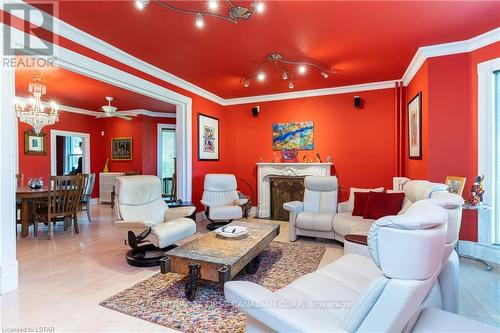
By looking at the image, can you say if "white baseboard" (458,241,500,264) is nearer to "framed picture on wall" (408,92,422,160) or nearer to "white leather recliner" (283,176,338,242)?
"framed picture on wall" (408,92,422,160)

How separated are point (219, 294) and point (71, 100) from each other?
19.6ft

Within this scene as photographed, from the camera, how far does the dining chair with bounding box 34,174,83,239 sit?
422 cm

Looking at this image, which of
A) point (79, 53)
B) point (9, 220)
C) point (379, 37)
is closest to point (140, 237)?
point (9, 220)

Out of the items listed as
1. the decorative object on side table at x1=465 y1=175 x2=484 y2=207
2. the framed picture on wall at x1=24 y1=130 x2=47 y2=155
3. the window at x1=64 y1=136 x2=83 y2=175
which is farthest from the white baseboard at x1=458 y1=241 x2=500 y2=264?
the window at x1=64 y1=136 x2=83 y2=175

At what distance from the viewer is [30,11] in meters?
2.52

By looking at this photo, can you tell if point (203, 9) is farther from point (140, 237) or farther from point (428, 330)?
point (428, 330)

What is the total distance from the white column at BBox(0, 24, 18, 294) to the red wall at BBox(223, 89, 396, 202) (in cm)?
405

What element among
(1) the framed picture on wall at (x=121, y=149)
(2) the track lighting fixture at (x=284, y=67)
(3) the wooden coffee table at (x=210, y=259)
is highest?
(2) the track lighting fixture at (x=284, y=67)

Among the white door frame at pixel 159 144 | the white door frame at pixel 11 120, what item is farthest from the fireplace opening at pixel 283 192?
the white door frame at pixel 159 144

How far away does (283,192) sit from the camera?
5473 mm

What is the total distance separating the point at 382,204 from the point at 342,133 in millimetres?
Result: 2041

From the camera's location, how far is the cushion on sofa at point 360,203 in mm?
3787

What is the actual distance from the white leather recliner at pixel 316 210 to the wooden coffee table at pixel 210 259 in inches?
→ 54.4

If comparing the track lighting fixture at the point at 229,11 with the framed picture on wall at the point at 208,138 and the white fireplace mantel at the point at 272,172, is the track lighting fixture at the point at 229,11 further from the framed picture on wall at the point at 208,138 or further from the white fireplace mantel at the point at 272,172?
the white fireplace mantel at the point at 272,172
